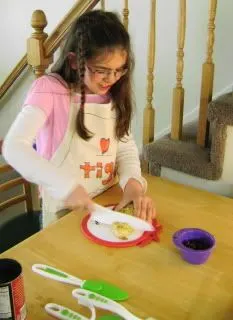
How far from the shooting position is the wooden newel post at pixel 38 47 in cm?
154

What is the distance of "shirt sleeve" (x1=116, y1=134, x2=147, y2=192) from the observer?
47.1 inches

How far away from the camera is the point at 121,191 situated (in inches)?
49.6

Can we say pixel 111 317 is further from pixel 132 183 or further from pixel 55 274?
pixel 132 183

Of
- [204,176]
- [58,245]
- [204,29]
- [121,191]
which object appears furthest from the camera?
[204,29]

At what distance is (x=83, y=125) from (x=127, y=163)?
205 mm

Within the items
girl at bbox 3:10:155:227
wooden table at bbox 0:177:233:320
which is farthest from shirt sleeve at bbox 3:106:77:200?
wooden table at bbox 0:177:233:320

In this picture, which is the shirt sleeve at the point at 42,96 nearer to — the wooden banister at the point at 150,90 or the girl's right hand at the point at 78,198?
the girl's right hand at the point at 78,198

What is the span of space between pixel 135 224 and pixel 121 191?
295 mm

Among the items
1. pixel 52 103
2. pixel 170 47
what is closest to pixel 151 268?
pixel 52 103

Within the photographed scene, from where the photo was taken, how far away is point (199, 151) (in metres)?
1.47

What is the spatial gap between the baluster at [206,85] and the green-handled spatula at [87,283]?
0.83m

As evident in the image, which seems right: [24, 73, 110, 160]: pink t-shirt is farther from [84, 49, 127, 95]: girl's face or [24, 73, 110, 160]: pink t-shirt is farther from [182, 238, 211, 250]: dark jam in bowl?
[182, 238, 211, 250]: dark jam in bowl

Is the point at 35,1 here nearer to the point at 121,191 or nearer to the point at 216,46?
the point at 216,46

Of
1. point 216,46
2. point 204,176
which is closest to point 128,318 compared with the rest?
point 204,176
